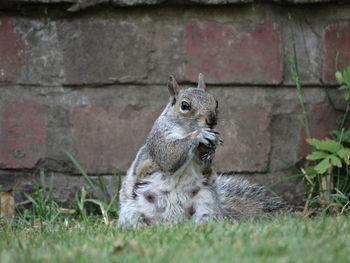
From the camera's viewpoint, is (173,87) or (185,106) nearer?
(185,106)

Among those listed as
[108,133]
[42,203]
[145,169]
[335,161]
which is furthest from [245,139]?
[42,203]

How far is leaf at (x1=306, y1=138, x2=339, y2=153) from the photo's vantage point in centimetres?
393

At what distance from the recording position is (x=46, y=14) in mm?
4148

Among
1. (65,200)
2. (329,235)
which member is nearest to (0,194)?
(65,200)

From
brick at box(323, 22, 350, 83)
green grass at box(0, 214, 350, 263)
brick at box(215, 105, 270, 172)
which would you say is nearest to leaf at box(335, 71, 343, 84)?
brick at box(323, 22, 350, 83)

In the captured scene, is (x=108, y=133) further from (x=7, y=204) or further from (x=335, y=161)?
(x=335, y=161)

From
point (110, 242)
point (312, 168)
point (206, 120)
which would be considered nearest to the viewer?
point (110, 242)

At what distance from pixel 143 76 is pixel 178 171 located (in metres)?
0.92

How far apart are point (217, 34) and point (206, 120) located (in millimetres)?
975

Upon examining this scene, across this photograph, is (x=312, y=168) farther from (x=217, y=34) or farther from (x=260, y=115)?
(x=217, y=34)

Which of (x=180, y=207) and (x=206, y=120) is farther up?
(x=206, y=120)

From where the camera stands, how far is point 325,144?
3.95 meters

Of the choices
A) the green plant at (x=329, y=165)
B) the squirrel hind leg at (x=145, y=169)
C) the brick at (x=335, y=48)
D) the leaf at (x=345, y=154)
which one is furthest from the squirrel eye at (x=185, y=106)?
the brick at (x=335, y=48)

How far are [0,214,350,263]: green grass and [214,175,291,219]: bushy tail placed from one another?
0.65m
